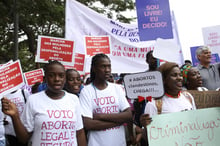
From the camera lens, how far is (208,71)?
15.8 ft

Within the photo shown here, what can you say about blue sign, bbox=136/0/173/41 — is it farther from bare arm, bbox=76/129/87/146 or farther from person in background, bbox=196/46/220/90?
bare arm, bbox=76/129/87/146

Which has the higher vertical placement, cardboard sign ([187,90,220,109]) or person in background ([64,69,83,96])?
person in background ([64,69,83,96])

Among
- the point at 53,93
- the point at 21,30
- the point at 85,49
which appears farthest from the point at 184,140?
the point at 21,30

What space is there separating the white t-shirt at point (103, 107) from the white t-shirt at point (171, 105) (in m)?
0.48

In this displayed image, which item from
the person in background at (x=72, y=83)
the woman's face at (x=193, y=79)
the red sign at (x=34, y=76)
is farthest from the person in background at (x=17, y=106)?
the red sign at (x=34, y=76)

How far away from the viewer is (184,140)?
2697 mm

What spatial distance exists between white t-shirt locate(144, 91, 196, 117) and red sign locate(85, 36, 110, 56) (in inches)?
118

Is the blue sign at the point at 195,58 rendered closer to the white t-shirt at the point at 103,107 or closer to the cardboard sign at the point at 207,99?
the cardboard sign at the point at 207,99

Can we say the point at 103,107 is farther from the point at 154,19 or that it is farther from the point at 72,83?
the point at 154,19

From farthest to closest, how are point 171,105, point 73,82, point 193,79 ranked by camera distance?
point 73,82 → point 193,79 → point 171,105

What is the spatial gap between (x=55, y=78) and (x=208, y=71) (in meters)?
2.80

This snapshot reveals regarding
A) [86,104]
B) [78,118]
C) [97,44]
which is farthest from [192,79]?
[97,44]

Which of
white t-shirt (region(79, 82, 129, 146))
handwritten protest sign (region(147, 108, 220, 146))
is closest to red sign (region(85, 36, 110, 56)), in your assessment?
white t-shirt (region(79, 82, 129, 146))

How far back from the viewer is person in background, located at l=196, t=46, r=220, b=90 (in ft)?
15.4
